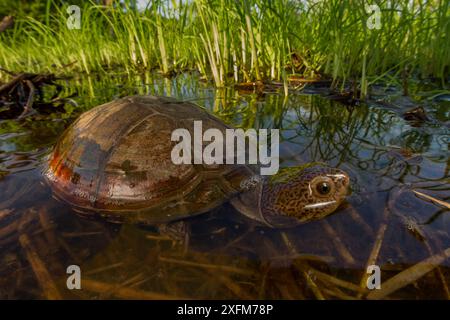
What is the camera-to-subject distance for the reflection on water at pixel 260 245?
116cm

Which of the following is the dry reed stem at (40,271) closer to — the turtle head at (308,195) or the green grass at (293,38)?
the turtle head at (308,195)

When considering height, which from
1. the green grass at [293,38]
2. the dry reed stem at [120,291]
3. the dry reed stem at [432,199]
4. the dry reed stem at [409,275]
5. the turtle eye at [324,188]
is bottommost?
the dry reed stem at [120,291]

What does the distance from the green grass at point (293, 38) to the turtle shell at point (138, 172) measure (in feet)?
6.85

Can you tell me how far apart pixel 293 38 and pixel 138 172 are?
363 centimetres

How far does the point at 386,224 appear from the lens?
1362mm

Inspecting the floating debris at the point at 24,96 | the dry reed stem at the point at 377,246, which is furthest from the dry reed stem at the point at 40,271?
the floating debris at the point at 24,96

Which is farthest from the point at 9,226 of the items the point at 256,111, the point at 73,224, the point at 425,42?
the point at 425,42

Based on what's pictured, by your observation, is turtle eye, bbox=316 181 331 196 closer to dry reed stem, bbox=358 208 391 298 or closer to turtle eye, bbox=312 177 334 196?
turtle eye, bbox=312 177 334 196

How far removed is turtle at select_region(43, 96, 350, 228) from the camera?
4.94 ft

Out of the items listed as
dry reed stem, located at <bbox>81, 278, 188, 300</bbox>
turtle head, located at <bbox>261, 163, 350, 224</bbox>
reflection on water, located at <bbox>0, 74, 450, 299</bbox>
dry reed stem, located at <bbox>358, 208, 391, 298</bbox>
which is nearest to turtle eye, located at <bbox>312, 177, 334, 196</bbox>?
turtle head, located at <bbox>261, 163, 350, 224</bbox>

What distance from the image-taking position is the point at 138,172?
1631 millimetres

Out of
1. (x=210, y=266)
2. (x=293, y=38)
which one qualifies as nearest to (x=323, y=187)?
(x=210, y=266)

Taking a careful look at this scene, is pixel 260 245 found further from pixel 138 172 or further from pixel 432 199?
pixel 432 199
